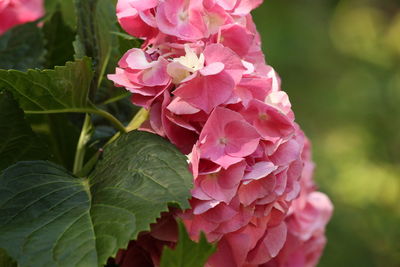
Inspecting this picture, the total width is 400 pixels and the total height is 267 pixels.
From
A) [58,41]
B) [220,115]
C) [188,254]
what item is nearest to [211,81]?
[220,115]

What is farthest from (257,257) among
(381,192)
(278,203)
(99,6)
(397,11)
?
(397,11)

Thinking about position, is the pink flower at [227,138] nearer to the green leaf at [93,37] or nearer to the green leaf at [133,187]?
the green leaf at [133,187]

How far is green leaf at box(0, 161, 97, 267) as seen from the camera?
0.50 meters

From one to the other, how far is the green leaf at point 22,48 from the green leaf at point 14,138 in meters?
0.09

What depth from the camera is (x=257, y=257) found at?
2.07 feet

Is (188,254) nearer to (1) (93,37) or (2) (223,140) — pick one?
(2) (223,140)

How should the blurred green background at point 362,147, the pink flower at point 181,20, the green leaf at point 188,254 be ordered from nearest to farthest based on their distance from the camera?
the green leaf at point 188,254
the pink flower at point 181,20
the blurred green background at point 362,147

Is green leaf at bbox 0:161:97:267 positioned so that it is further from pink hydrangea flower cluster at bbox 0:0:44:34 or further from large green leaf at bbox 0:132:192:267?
pink hydrangea flower cluster at bbox 0:0:44:34

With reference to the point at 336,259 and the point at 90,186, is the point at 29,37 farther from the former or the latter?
the point at 336,259

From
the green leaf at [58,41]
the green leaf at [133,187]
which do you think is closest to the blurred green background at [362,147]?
the green leaf at [58,41]

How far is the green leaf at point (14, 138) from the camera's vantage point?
595mm

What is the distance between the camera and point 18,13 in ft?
2.55

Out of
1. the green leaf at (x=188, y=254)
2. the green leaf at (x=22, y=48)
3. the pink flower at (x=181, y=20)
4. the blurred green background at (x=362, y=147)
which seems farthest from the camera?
the blurred green background at (x=362, y=147)

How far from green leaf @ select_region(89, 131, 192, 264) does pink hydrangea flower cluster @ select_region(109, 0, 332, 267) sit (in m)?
0.02
